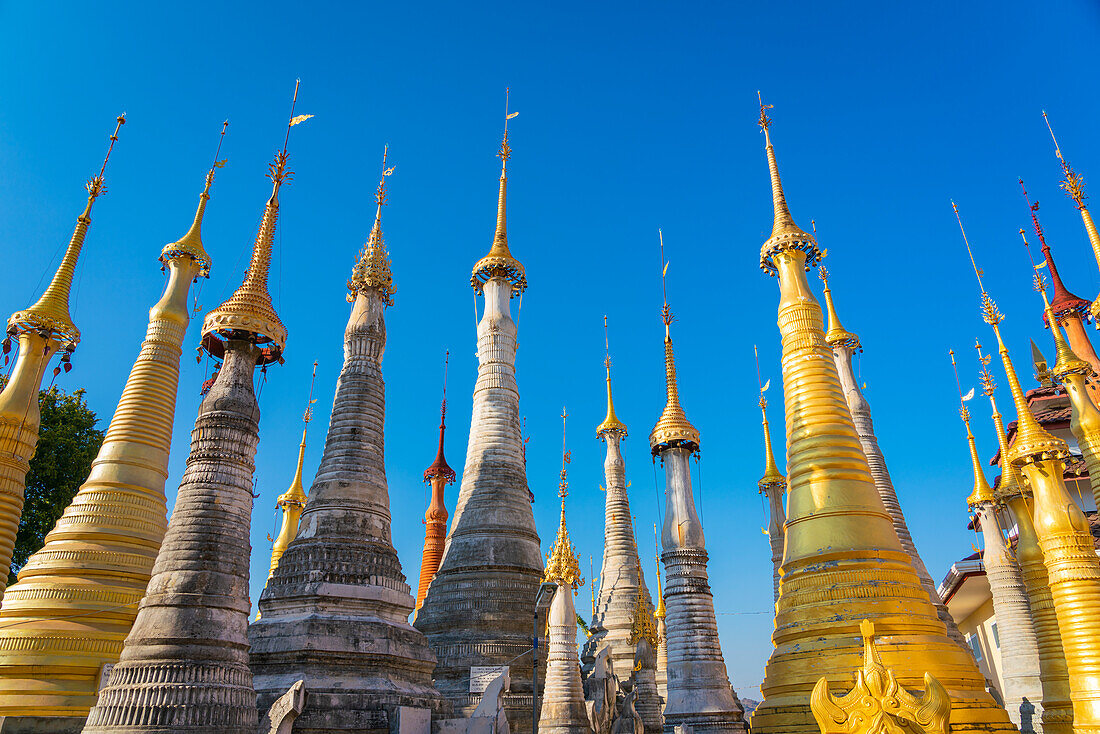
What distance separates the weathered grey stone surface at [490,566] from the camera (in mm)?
19641

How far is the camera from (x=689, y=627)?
21875 mm

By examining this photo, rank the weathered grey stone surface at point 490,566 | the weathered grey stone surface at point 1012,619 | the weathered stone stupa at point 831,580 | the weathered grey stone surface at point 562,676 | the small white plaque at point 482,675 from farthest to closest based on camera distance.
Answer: the weathered grey stone surface at point 1012,619 → the weathered grey stone surface at point 490,566 → the small white plaque at point 482,675 → the weathered grey stone surface at point 562,676 → the weathered stone stupa at point 831,580

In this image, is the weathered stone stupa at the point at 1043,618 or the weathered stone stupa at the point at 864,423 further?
the weathered stone stupa at the point at 864,423

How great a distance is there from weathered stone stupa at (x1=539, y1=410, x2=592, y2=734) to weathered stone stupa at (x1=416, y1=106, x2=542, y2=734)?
1769mm

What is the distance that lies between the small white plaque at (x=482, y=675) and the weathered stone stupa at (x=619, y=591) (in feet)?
30.7

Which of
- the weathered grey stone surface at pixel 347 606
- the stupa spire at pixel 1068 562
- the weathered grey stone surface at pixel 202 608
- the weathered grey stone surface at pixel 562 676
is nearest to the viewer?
the weathered grey stone surface at pixel 202 608


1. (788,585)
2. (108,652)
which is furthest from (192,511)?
(788,585)

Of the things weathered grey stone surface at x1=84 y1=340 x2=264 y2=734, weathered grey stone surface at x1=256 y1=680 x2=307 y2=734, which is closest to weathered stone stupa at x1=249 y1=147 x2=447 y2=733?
weathered grey stone surface at x1=256 y1=680 x2=307 y2=734

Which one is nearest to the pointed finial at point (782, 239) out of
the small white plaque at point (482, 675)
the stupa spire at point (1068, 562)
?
the stupa spire at point (1068, 562)

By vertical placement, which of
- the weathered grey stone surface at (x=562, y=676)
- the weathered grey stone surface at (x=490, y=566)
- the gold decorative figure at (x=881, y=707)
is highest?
the weathered grey stone surface at (x=490, y=566)

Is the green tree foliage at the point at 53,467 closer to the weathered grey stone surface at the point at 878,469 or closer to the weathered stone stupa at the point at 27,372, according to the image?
the weathered stone stupa at the point at 27,372

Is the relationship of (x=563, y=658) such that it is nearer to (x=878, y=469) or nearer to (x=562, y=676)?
(x=562, y=676)

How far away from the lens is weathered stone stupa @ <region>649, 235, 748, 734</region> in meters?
20.7

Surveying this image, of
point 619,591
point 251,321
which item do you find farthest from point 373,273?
point 619,591
